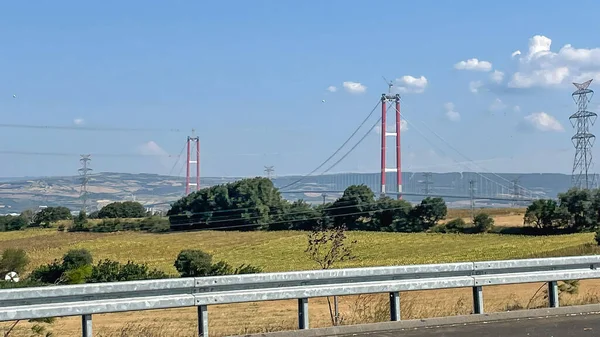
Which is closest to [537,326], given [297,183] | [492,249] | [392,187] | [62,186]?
[492,249]

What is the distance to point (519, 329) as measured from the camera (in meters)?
8.62

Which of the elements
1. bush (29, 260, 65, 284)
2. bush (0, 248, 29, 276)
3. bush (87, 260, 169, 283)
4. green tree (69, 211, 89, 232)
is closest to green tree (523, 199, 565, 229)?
bush (29, 260, 65, 284)

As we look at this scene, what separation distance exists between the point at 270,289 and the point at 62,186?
187916mm

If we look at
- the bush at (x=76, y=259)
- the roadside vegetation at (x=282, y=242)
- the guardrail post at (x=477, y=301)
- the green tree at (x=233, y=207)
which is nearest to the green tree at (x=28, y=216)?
the roadside vegetation at (x=282, y=242)

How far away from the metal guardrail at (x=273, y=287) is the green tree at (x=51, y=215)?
93314 millimetres

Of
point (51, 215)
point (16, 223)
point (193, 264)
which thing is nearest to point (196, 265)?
point (193, 264)

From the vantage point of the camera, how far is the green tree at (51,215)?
319 ft

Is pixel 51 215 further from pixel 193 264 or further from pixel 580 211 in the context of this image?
pixel 193 264

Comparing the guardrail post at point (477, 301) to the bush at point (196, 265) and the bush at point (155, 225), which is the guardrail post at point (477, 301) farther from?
the bush at point (155, 225)

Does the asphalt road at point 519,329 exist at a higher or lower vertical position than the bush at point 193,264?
higher

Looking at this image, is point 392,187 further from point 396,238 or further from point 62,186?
point 62,186

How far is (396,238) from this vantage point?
65.6 metres

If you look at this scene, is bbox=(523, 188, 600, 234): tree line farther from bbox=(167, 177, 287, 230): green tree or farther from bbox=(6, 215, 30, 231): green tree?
bbox=(6, 215, 30, 231): green tree

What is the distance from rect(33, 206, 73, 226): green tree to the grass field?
9.98m
